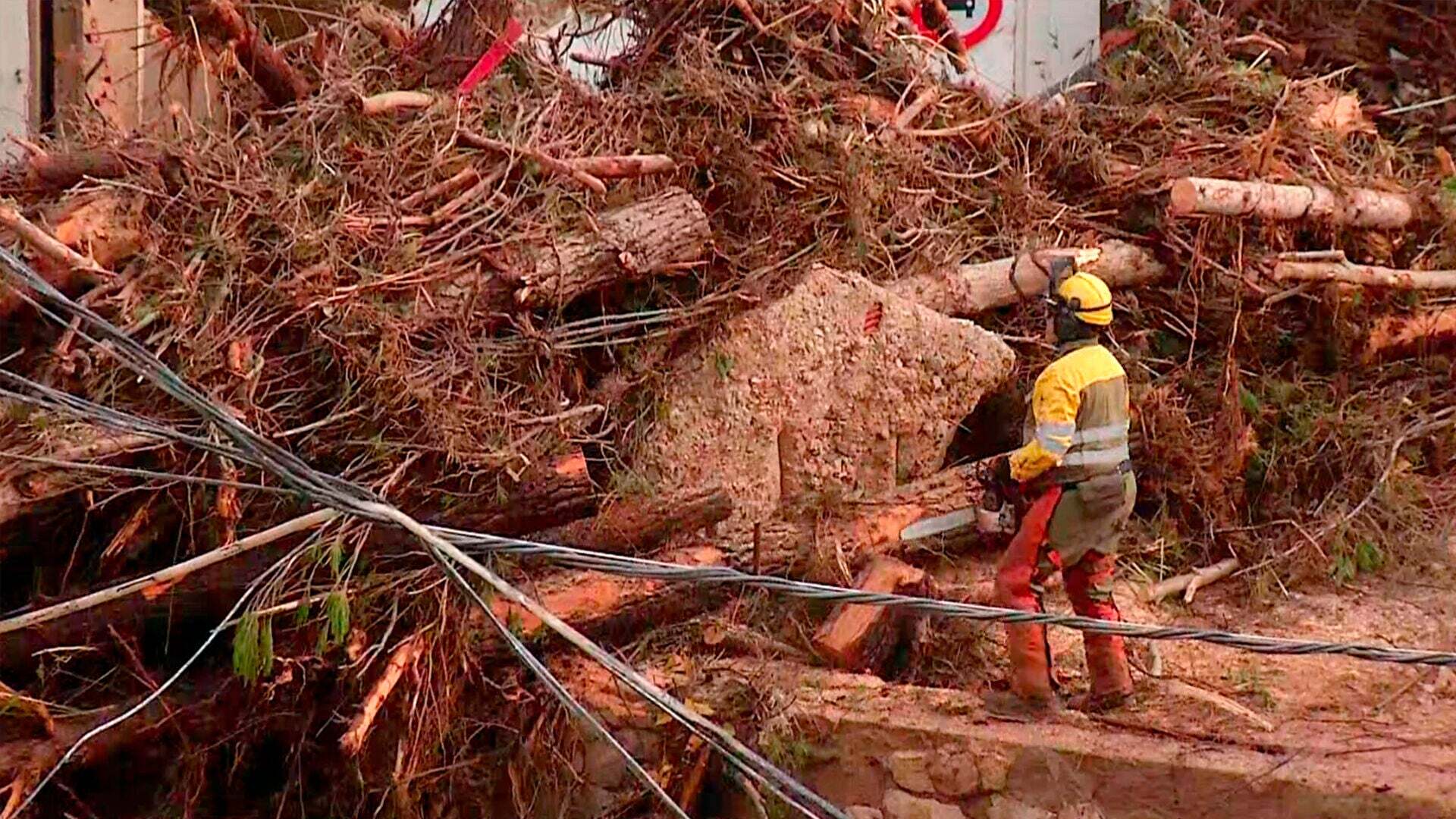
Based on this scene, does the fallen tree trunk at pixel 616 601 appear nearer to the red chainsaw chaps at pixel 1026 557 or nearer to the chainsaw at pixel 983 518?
the chainsaw at pixel 983 518

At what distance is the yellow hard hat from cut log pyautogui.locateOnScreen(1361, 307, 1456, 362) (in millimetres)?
3303

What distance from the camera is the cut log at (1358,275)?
25.0 feet

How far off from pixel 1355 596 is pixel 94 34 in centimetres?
634

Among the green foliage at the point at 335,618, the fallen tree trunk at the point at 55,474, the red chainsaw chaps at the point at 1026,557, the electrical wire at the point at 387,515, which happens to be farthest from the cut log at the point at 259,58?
the red chainsaw chaps at the point at 1026,557

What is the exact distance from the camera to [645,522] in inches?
224

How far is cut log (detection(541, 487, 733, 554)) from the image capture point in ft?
18.4

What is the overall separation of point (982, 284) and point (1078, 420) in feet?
7.26

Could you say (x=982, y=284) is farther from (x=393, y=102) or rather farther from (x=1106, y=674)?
(x=393, y=102)

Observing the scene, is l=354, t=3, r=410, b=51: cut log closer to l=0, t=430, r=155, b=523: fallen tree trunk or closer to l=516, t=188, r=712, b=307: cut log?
l=516, t=188, r=712, b=307: cut log

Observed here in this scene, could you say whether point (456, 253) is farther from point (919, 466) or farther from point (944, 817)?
point (944, 817)

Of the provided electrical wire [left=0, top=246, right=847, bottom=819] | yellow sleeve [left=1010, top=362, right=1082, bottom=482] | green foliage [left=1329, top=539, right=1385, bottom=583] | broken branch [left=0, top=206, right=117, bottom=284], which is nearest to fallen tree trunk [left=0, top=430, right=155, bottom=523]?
broken branch [left=0, top=206, right=117, bottom=284]

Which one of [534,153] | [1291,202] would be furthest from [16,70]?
[1291,202]

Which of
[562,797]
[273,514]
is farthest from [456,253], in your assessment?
[562,797]

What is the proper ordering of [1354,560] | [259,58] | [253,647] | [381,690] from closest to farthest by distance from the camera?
[253,647], [381,690], [259,58], [1354,560]
